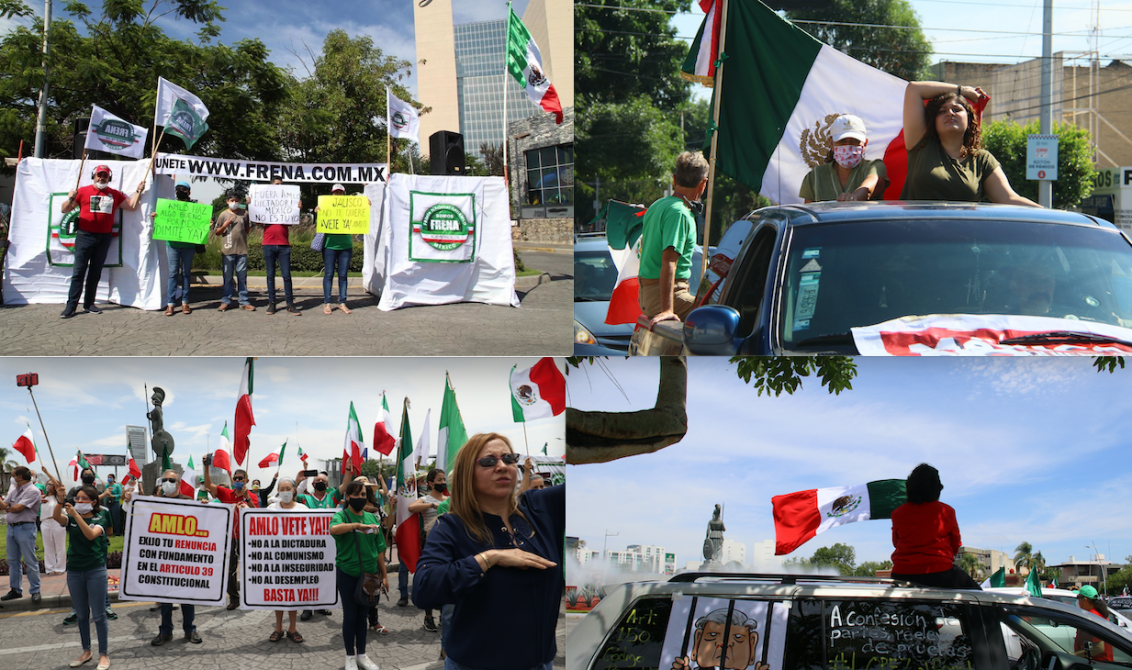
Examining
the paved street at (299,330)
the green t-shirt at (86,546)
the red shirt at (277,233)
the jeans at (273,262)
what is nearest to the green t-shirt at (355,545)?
the green t-shirt at (86,546)

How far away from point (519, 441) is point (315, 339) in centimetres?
457

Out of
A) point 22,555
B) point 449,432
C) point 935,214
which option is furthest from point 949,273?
point 22,555

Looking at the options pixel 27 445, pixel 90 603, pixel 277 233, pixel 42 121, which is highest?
pixel 42 121

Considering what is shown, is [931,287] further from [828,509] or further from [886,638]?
[886,638]

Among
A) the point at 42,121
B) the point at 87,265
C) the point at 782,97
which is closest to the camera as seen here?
the point at 782,97

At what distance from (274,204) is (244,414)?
504 centimetres

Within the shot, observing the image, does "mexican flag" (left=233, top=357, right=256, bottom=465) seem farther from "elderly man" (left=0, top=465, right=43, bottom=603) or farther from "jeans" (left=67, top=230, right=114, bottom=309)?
"jeans" (left=67, top=230, right=114, bottom=309)

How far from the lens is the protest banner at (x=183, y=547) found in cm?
328

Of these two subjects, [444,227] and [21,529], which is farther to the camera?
[444,227]

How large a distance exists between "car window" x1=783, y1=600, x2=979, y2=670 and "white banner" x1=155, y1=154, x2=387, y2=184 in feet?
22.7

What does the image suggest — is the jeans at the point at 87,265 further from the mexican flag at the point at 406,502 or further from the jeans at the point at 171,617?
the mexican flag at the point at 406,502

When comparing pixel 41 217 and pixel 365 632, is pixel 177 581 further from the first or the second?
pixel 41 217

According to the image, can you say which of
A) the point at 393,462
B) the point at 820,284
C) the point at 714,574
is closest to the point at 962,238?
the point at 820,284

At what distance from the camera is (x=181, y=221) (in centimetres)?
769
